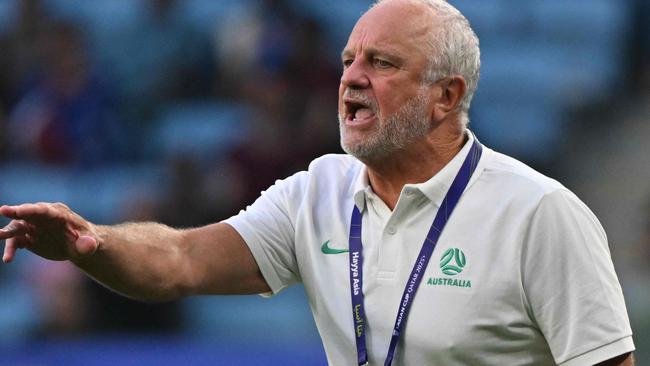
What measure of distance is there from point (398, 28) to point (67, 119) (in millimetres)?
5361

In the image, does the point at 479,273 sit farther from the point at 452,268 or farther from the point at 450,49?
the point at 450,49

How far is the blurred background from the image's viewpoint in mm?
8117

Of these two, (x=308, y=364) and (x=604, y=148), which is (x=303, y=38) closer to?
(x=604, y=148)

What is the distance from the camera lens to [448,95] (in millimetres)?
4312

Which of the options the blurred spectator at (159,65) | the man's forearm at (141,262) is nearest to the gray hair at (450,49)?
the man's forearm at (141,262)

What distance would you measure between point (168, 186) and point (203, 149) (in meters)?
0.76

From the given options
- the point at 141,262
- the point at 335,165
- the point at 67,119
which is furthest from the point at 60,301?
the point at 141,262

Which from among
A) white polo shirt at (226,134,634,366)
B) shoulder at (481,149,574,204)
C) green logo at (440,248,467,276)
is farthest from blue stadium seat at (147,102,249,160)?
green logo at (440,248,467,276)

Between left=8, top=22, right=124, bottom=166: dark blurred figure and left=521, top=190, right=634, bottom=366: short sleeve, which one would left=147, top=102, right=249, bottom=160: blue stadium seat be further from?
left=521, top=190, right=634, bottom=366: short sleeve

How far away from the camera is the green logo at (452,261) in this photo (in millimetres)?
3971

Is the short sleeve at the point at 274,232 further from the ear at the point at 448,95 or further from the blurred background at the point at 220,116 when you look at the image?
the blurred background at the point at 220,116

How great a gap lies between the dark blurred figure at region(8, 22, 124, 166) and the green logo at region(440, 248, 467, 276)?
551 cm

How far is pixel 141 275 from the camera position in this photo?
13.4 feet

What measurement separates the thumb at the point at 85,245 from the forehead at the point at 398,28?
1124 mm
